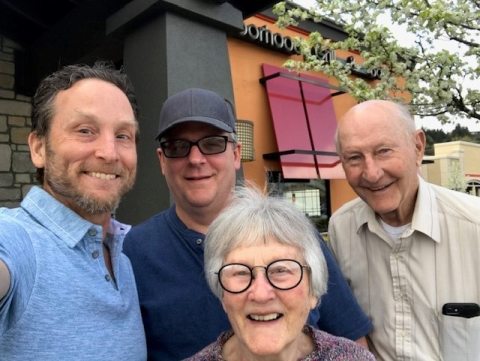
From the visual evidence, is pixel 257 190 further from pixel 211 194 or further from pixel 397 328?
pixel 397 328

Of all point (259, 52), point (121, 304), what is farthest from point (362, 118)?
point (259, 52)

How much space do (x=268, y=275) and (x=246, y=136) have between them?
485 cm

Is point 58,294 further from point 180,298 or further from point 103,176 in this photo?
point 180,298

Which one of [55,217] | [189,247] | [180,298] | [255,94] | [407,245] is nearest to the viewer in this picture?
[55,217]

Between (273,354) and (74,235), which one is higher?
(74,235)

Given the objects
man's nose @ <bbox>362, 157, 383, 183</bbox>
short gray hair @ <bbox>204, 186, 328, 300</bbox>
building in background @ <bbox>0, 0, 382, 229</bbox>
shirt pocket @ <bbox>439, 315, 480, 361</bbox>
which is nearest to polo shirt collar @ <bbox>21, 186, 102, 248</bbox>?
short gray hair @ <bbox>204, 186, 328, 300</bbox>

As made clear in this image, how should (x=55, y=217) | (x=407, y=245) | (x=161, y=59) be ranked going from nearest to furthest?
(x=55, y=217) < (x=407, y=245) < (x=161, y=59)

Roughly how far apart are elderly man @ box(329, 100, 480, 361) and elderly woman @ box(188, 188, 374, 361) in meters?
0.55

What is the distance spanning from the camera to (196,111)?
6.13 feet

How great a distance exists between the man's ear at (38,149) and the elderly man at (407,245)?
4.24 feet

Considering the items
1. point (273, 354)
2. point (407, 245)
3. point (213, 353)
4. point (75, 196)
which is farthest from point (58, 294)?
point (407, 245)

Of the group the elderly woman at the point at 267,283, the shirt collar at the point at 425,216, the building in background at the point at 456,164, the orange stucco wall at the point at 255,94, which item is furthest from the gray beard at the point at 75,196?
the building in background at the point at 456,164

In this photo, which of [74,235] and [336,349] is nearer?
[74,235]

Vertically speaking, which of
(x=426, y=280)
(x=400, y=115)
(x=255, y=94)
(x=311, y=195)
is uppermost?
(x=255, y=94)
